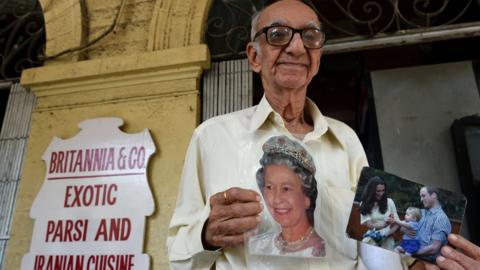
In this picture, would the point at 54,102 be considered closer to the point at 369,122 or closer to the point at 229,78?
the point at 229,78

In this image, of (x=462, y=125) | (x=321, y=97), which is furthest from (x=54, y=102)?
(x=462, y=125)

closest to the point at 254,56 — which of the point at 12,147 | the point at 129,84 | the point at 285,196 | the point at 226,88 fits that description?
the point at 285,196

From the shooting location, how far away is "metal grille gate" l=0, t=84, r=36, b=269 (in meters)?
2.37

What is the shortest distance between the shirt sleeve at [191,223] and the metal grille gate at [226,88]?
3.80ft

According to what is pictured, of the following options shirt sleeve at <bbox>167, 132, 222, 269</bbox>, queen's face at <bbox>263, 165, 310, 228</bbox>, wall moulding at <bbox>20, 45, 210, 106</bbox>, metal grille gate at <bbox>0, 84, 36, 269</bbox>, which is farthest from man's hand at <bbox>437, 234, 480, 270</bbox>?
metal grille gate at <bbox>0, 84, 36, 269</bbox>

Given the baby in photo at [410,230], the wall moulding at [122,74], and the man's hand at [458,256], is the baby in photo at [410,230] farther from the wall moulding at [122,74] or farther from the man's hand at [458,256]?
the wall moulding at [122,74]

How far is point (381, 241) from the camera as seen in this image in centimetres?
90

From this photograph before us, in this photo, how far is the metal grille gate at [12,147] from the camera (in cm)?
237

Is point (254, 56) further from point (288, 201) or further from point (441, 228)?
point (441, 228)

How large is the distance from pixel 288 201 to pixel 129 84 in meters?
1.75

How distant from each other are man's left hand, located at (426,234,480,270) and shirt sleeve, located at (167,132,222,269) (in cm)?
51

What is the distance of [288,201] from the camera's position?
0.91 m

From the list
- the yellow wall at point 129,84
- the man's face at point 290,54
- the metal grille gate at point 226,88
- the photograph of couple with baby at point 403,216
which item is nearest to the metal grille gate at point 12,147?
the yellow wall at point 129,84

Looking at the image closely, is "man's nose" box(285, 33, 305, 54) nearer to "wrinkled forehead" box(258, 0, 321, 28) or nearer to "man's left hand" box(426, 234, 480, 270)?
"wrinkled forehead" box(258, 0, 321, 28)
